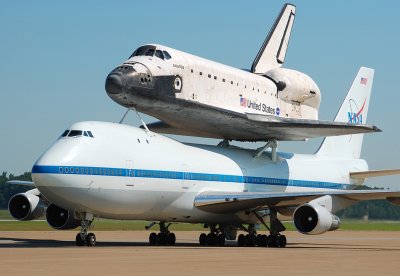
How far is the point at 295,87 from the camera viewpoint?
1548 inches

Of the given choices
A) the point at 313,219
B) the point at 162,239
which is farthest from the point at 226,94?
the point at 313,219

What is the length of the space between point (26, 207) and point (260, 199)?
1013 cm

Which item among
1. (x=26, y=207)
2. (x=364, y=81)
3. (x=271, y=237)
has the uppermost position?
(x=364, y=81)

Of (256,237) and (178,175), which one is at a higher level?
(178,175)

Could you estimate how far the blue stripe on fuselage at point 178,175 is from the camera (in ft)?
92.1

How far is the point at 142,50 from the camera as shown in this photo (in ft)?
108

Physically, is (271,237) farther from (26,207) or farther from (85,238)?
(26,207)

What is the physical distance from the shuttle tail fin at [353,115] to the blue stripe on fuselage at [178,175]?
227cm

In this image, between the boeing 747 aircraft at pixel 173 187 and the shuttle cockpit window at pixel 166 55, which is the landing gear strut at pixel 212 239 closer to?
the boeing 747 aircraft at pixel 173 187

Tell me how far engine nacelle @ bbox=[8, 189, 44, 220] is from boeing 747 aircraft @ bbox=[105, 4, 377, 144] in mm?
6269
